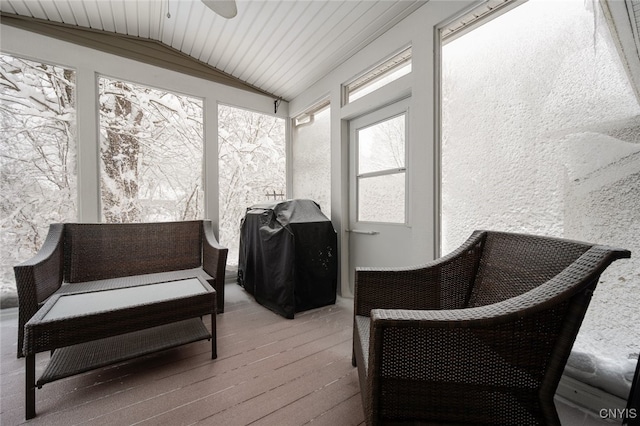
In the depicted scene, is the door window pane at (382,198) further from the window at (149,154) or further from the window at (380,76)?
the window at (149,154)

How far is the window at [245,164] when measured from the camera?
11.2ft

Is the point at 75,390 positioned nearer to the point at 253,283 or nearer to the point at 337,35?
the point at 253,283

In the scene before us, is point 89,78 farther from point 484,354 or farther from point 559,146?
point 559,146

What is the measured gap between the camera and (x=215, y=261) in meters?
2.38

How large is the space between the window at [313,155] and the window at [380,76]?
0.46 metres

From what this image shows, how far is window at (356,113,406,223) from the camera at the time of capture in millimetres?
2369

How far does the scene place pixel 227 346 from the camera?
74.4 inches

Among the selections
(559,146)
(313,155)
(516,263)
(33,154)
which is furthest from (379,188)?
(33,154)

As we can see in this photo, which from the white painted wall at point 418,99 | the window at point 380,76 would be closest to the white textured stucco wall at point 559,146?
the white painted wall at point 418,99

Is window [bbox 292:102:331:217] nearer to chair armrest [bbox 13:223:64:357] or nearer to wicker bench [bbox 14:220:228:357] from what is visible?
wicker bench [bbox 14:220:228:357]

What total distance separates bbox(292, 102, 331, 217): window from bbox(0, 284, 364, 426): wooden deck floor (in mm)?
1712

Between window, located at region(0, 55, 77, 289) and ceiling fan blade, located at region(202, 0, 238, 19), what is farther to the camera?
window, located at region(0, 55, 77, 289)

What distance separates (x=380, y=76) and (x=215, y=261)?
2.44 meters

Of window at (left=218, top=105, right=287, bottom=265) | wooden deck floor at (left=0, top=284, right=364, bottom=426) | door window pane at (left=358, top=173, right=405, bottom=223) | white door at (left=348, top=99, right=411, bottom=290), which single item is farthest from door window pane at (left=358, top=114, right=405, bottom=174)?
wooden deck floor at (left=0, top=284, right=364, bottom=426)
